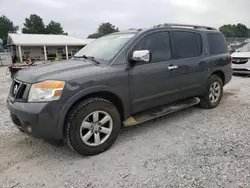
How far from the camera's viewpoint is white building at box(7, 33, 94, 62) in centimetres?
2959

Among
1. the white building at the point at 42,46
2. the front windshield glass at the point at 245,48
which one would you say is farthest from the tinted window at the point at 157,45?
the white building at the point at 42,46

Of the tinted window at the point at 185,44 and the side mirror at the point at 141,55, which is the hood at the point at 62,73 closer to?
the side mirror at the point at 141,55

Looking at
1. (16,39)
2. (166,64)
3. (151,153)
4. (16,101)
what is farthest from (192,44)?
(16,39)

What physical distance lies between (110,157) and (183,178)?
1.03m

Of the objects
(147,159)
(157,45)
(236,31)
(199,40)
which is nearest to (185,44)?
(199,40)

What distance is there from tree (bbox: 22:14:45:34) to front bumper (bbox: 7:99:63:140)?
238 ft

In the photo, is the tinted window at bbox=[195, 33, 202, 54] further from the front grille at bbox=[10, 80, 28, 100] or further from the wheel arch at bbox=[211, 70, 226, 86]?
the front grille at bbox=[10, 80, 28, 100]

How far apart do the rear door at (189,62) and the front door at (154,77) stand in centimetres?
18

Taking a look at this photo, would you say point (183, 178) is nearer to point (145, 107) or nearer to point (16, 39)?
point (145, 107)

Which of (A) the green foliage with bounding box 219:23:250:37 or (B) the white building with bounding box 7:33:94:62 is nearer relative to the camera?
(B) the white building with bounding box 7:33:94:62

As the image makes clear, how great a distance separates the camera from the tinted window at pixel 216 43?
4887mm

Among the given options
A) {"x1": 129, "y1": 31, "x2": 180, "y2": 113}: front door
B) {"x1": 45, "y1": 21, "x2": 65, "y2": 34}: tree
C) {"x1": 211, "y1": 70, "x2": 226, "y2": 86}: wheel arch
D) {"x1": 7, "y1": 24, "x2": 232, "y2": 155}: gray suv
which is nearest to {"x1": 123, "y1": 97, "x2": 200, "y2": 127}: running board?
{"x1": 7, "y1": 24, "x2": 232, "y2": 155}: gray suv

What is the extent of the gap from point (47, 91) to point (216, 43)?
4012mm

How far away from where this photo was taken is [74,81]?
287 cm
